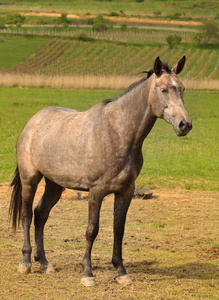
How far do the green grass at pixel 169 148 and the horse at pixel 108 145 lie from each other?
21.4 ft

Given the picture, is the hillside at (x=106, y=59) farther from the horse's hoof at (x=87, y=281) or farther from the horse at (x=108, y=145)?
the horse's hoof at (x=87, y=281)

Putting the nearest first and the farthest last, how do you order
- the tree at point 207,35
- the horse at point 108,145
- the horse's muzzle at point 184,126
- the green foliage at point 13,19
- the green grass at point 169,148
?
the horse's muzzle at point 184,126 → the horse at point 108,145 → the green grass at point 169,148 → the tree at point 207,35 → the green foliage at point 13,19

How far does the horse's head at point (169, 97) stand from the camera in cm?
552

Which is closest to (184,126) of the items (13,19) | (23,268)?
(23,268)

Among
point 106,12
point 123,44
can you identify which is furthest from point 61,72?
point 106,12

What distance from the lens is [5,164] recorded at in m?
15.6

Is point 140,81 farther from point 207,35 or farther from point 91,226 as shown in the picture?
point 207,35

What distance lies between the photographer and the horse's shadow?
668cm

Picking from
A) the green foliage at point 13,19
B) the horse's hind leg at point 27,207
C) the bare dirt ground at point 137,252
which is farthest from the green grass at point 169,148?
the green foliage at point 13,19

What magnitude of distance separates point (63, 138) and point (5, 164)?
372 inches

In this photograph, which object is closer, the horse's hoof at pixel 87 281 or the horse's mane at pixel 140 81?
the horse's mane at pixel 140 81

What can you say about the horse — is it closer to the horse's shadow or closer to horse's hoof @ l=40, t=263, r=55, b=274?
horse's hoof @ l=40, t=263, r=55, b=274

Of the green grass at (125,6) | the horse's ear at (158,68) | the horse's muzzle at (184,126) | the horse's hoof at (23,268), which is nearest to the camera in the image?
the horse's muzzle at (184,126)

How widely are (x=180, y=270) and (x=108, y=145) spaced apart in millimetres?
2109
